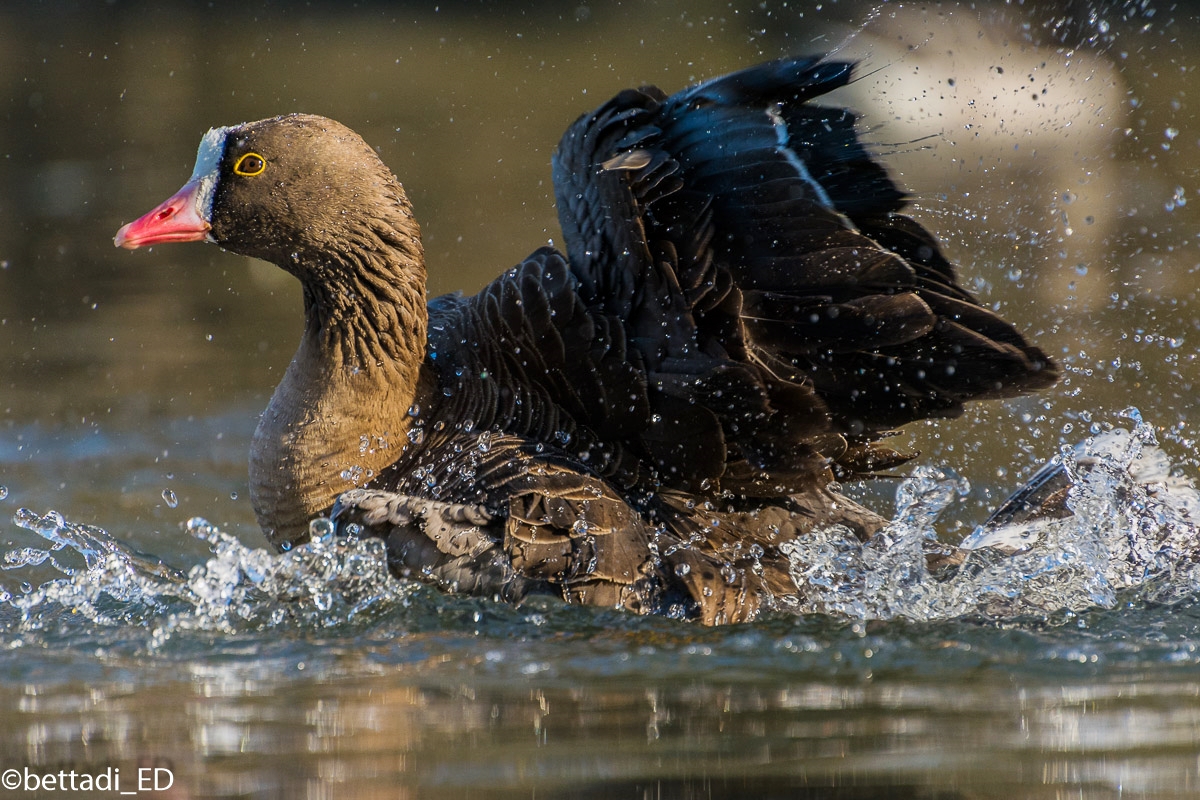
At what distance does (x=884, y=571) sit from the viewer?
4848 mm

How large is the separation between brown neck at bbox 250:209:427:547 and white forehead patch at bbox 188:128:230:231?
1.31 ft

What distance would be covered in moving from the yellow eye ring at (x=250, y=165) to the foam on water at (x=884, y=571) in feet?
4.29

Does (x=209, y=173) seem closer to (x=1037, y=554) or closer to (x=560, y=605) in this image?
(x=560, y=605)

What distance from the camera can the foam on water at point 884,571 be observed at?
4582 mm

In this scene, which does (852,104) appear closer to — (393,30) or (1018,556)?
(1018,556)

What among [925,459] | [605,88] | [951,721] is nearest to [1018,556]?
[951,721]

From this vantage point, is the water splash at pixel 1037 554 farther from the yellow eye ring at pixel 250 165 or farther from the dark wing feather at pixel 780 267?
the yellow eye ring at pixel 250 165

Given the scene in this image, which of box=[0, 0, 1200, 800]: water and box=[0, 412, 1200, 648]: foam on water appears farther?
box=[0, 412, 1200, 648]: foam on water

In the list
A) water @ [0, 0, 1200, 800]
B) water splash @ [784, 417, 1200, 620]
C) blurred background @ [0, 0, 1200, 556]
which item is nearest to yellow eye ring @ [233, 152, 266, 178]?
water @ [0, 0, 1200, 800]

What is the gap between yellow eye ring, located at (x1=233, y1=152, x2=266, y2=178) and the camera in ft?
16.4

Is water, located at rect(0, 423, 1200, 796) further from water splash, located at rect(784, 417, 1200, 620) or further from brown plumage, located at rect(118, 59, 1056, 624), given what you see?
Answer: brown plumage, located at rect(118, 59, 1056, 624)

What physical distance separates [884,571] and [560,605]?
121 cm

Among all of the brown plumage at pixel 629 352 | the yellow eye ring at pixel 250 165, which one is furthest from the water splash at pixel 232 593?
the yellow eye ring at pixel 250 165

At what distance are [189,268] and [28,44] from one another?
6519 mm
